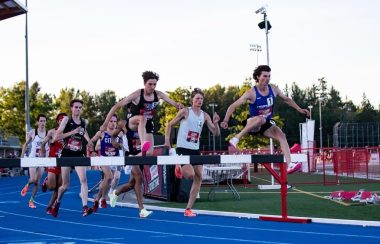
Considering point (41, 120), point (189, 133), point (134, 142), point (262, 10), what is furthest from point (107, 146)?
point (262, 10)

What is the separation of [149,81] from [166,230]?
101 inches

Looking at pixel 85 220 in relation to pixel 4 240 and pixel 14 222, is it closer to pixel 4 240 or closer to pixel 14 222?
pixel 14 222

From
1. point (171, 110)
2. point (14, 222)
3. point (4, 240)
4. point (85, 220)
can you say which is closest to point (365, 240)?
point (4, 240)

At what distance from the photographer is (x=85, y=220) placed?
1159 centimetres

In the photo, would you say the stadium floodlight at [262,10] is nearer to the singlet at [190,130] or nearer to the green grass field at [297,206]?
the green grass field at [297,206]

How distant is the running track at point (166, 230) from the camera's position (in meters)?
8.28

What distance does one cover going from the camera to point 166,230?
9.62m

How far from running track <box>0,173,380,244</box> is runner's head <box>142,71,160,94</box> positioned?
2.40 m

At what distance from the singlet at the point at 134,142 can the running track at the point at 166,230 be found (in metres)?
1.36

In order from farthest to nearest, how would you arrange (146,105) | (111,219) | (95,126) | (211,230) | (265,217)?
(95,126)
(111,219)
(265,217)
(146,105)
(211,230)

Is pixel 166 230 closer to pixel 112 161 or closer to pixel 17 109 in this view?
pixel 112 161

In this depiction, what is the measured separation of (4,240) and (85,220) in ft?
10.1

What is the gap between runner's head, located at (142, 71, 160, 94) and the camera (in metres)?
10.2

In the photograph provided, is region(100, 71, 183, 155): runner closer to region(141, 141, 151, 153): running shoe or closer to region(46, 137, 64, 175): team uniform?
region(141, 141, 151, 153): running shoe
